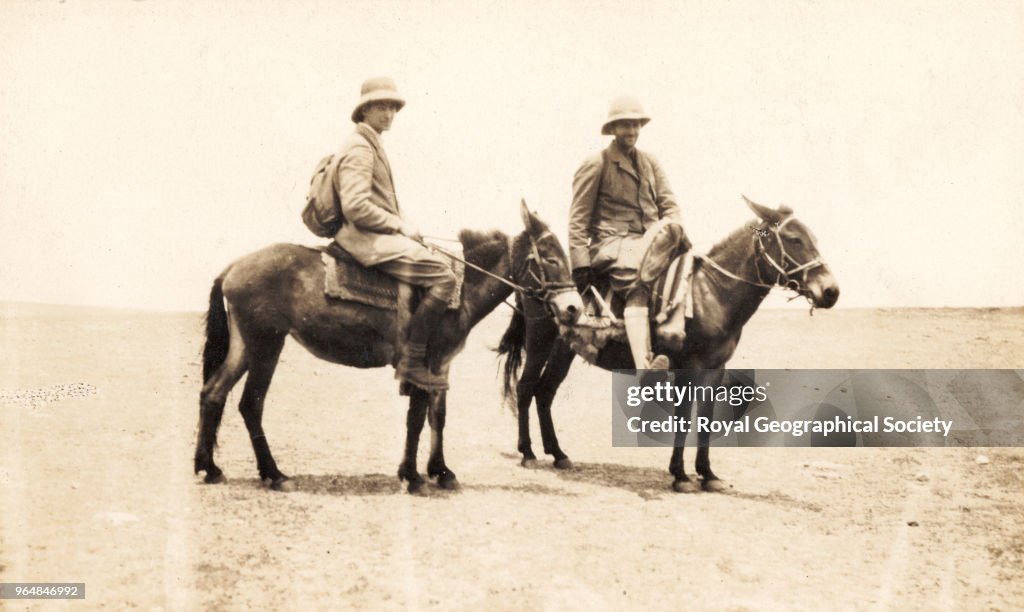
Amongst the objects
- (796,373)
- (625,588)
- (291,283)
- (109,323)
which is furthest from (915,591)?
(109,323)

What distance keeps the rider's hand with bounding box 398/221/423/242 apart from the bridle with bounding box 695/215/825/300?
2919 millimetres

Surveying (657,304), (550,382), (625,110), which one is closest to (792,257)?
(657,304)

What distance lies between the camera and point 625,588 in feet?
16.9

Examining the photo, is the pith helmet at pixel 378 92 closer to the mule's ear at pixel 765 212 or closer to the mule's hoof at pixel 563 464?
the mule's ear at pixel 765 212

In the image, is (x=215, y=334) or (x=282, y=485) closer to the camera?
(x=282, y=485)

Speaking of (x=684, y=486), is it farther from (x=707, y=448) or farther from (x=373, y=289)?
(x=373, y=289)

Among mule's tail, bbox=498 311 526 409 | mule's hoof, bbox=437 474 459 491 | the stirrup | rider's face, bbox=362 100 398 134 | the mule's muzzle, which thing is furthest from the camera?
mule's tail, bbox=498 311 526 409

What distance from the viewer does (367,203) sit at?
21.4ft

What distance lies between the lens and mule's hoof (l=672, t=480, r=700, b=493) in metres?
7.49

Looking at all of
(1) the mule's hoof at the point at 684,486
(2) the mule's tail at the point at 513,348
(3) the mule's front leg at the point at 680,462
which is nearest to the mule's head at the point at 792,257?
(3) the mule's front leg at the point at 680,462

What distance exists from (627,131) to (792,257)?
189 centimetres

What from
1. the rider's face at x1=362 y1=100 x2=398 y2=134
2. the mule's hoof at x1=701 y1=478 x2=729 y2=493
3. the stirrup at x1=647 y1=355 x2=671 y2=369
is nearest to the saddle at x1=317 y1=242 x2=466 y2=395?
the rider's face at x1=362 y1=100 x2=398 y2=134

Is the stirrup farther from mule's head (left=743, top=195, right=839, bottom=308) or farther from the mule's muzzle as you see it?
mule's head (left=743, top=195, right=839, bottom=308)

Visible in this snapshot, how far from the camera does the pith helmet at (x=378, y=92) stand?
21.9ft
